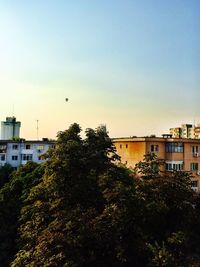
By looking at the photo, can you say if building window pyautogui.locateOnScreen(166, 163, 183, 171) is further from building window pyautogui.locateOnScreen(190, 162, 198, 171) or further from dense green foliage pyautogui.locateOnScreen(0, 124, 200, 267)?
dense green foliage pyautogui.locateOnScreen(0, 124, 200, 267)

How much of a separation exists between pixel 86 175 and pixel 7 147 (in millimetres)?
27923

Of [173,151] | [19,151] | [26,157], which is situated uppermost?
[19,151]

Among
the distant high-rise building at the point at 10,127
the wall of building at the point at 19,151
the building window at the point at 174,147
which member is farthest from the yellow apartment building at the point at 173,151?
the distant high-rise building at the point at 10,127

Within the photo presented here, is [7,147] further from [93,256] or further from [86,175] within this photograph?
[93,256]

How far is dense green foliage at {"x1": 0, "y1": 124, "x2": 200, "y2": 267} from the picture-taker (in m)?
16.8

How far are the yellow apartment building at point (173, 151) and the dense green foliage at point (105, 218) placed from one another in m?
16.8

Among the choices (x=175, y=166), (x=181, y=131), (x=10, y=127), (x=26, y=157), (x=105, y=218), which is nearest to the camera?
(x=105, y=218)

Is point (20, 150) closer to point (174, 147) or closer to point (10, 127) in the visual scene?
point (10, 127)

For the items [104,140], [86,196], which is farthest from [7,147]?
[86,196]

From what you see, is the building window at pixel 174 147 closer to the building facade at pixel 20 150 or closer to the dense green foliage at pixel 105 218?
the building facade at pixel 20 150

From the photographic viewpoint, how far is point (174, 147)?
38.5 meters

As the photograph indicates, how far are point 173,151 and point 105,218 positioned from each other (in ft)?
71.2

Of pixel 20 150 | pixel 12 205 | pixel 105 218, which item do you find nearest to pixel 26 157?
pixel 20 150

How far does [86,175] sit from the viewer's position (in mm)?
20703
